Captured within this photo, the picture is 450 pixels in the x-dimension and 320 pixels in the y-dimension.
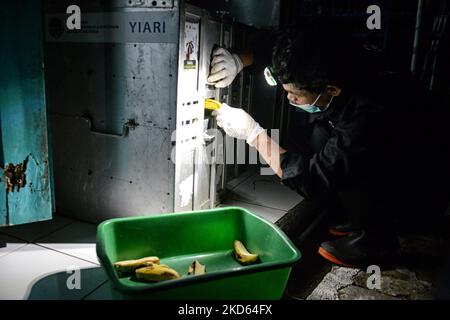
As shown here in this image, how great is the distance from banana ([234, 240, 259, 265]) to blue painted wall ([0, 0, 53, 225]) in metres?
1.20

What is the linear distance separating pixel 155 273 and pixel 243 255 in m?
0.48

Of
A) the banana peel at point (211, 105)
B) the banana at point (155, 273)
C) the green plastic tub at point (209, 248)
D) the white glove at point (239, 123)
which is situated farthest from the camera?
the banana peel at point (211, 105)

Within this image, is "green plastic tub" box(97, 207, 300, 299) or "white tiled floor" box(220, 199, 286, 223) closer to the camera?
"green plastic tub" box(97, 207, 300, 299)

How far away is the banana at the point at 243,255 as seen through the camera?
1.92 meters

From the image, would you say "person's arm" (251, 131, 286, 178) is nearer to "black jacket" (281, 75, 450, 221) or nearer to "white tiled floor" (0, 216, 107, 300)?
"black jacket" (281, 75, 450, 221)

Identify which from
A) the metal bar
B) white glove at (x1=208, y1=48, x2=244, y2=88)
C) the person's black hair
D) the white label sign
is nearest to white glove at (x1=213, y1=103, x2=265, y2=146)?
white glove at (x1=208, y1=48, x2=244, y2=88)

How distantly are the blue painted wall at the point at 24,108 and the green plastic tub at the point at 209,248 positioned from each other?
2.36 feet

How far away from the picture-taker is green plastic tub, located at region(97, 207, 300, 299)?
1.51 metres

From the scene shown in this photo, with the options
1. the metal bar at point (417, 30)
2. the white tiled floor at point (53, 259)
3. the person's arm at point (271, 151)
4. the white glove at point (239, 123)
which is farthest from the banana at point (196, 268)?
the metal bar at point (417, 30)

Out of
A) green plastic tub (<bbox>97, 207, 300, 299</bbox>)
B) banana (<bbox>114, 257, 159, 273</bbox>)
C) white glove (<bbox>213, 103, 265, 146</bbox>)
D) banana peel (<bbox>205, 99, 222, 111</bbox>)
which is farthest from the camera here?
banana peel (<bbox>205, 99, 222, 111</bbox>)

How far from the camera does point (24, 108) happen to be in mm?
2096

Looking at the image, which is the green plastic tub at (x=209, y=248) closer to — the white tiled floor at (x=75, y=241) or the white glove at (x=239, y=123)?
the white tiled floor at (x=75, y=241)

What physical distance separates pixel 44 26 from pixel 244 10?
193 cm
